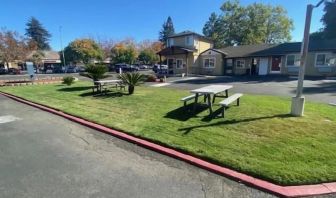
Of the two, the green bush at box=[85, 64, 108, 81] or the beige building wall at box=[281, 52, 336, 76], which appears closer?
the green bush at box=[85, 64, 108, 81]

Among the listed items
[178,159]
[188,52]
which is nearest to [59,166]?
[178,159]

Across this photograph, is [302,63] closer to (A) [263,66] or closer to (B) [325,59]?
(B) [325,59]

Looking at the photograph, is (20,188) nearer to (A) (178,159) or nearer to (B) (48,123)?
(A) (178,159)

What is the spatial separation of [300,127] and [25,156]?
6470mm

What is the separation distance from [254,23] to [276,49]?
69.7 ft

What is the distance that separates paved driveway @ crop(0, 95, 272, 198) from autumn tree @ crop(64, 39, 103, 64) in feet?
177

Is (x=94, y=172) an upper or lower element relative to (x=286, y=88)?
lower

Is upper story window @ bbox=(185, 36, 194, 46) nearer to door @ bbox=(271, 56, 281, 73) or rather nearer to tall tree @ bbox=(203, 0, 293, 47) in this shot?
door @ bbox=(271, 56, 281, 73)

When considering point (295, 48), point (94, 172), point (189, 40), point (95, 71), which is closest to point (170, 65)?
point (189, 40)

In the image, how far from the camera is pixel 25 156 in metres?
4.84

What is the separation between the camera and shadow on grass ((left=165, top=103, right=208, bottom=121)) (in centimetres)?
720

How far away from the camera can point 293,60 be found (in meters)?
26.4

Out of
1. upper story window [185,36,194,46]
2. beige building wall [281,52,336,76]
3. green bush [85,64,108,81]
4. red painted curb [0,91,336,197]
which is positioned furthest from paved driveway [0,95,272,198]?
upper story window [185,36,194,46]

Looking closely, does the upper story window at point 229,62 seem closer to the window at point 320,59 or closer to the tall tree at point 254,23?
the window at point 320,59
